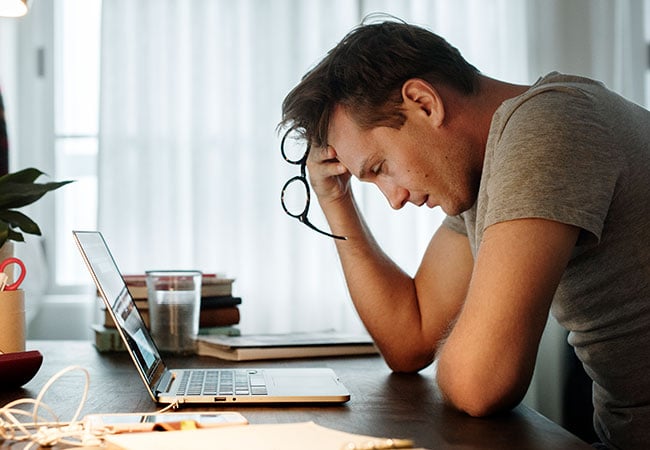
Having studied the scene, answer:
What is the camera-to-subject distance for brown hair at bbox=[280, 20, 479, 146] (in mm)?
1283

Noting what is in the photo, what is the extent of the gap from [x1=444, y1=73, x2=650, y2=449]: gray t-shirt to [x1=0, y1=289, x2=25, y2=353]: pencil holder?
0.70m

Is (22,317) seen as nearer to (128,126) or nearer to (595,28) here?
(128,126)

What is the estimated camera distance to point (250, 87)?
3326mm

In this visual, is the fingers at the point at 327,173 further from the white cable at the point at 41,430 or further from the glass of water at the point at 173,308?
the white cable at the point at 41,430

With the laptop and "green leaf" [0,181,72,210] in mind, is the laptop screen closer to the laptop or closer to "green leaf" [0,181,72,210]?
the laptop

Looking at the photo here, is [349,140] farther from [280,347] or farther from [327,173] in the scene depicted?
[280,347]

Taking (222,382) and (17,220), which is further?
(17,220)

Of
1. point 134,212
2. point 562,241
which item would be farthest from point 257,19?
point 562,241

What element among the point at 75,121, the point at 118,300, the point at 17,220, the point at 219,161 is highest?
the point at 75,121

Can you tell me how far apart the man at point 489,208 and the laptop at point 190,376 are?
0.18 m

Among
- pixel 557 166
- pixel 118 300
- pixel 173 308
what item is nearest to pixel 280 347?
pixel 173 308

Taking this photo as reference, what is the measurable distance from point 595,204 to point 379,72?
424mm

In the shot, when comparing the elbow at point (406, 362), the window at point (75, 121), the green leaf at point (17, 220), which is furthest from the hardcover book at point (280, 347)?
the window at point (75, 121)

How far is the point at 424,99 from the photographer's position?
1284 millimetres
